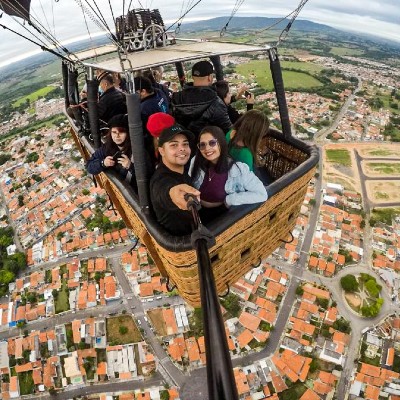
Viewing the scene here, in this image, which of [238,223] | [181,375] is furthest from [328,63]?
[238,223]

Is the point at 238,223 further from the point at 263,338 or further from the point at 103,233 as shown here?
the point at 103,233

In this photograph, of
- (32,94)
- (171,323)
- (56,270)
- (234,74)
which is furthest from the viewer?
(32,94)

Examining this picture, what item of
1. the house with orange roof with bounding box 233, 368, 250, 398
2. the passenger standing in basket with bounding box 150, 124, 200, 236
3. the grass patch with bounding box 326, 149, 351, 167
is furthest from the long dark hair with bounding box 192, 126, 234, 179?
the grass patch with bounding box 326, 149, 351, 167

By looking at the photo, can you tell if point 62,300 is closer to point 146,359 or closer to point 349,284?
point 146,359

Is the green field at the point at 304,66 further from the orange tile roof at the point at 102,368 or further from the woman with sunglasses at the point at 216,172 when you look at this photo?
the woman with sunglasses at the point at 216,172

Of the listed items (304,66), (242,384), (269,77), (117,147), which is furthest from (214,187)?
(304,66)

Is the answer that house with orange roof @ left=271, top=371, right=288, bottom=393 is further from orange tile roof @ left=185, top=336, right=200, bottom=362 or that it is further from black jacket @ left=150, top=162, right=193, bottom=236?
black jacket @ left=150, top=162, right=193, bottom=236
